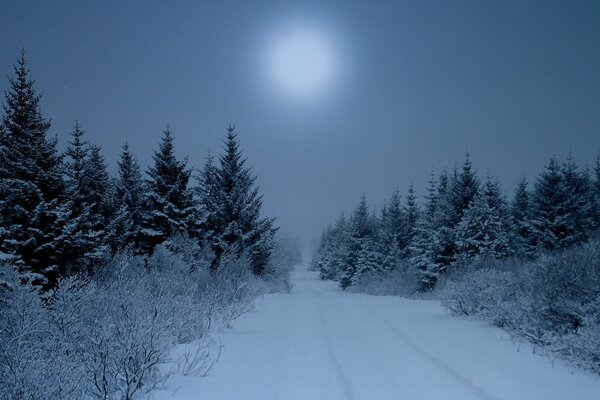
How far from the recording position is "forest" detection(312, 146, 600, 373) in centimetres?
738

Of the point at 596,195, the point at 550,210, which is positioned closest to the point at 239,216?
the point at 550,210

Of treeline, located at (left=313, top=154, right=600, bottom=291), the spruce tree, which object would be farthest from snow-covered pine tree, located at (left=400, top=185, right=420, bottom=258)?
the spruce tree

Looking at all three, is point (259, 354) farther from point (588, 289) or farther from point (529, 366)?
point (588, 289)

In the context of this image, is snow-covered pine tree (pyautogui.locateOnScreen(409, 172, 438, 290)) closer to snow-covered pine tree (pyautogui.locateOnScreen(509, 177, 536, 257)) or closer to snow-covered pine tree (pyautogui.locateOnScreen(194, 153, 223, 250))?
snow-covered pine tree (pyautogui.locateOnScreen(509, 177, 536, 257))

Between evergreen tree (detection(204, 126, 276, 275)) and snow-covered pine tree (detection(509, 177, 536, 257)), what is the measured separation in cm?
2122

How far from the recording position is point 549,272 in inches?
332

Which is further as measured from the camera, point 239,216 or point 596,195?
point 596,195

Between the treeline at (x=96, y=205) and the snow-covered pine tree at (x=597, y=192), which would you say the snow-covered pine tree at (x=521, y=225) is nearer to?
the snow-covered pine tree at (x=597, y=192)

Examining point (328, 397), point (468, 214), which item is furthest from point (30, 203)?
point (468, 214)

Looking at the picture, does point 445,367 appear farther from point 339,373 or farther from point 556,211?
point 556,211

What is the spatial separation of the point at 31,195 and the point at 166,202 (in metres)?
9.21

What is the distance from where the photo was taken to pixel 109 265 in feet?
56.2

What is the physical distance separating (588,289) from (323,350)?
5.69m

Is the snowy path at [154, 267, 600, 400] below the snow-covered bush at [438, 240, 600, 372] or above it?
below
